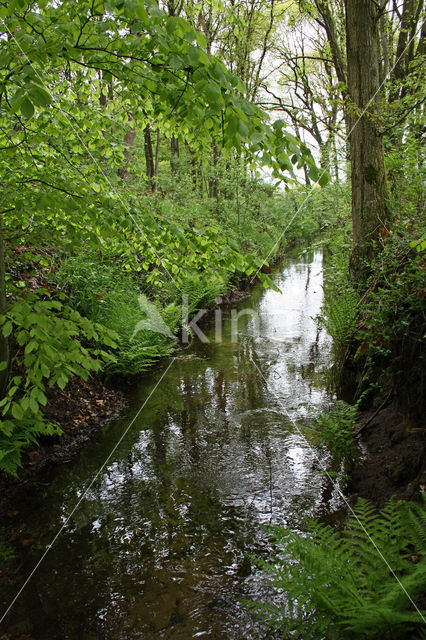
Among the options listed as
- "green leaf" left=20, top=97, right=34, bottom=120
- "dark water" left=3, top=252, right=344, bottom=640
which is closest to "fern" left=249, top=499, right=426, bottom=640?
"dark water" left=3, top=252, right=344, bottom=640

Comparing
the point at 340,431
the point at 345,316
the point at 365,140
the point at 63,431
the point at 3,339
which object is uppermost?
the point at 365,140

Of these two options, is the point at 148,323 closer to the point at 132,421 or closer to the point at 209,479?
the point at 132,421

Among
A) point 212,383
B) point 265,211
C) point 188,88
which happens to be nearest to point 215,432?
point 212,383

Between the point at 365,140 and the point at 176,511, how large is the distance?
5.19 m

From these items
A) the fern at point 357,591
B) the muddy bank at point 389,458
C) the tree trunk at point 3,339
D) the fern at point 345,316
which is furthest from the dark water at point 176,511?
the tree trunk at point 3,339

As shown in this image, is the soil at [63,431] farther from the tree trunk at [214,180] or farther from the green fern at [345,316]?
the tree trunk at [214,180]

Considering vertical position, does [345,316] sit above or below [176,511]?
above

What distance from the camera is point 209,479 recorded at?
13.5ft

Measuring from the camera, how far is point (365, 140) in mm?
5547

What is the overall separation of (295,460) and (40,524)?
2538 mm

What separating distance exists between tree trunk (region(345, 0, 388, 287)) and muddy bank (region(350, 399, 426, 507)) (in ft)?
6.60
